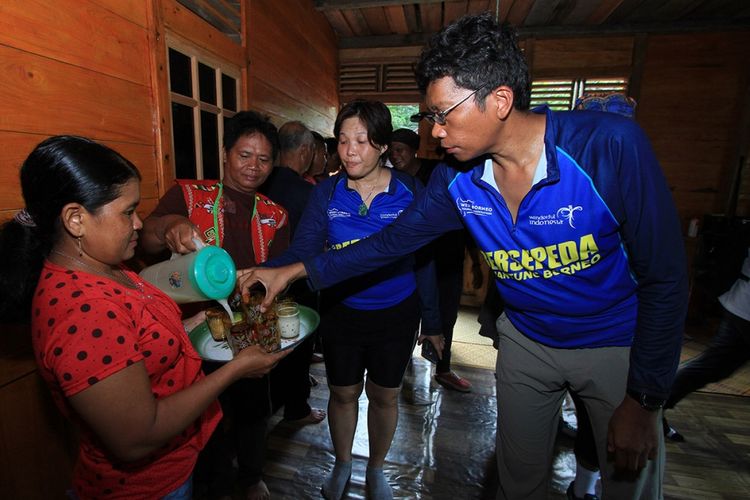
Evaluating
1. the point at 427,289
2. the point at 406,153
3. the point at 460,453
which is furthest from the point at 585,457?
the point at 406,153

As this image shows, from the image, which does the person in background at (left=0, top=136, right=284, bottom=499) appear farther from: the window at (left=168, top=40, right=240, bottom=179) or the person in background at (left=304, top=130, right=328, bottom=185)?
the person in background at (left=304, top=130, right=328, bottom=185)

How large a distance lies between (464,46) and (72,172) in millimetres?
1040

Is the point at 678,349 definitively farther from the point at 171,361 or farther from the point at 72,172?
the point at 72,172

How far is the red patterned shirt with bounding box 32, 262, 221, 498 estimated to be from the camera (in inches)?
32.0

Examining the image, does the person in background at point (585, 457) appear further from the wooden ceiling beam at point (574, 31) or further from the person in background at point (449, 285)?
the wooden ceiling beam at point (574, 31)

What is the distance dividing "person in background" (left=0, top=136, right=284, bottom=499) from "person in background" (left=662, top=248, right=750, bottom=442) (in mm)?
2595

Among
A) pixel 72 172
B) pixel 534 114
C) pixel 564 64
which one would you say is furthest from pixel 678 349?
pixel 564 64

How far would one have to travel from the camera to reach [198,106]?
2518mm

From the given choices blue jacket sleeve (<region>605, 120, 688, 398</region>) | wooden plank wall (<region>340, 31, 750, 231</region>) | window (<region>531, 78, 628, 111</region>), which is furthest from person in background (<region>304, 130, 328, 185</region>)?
wooden plank wall (<region>340, 31, 750, 231</region>)

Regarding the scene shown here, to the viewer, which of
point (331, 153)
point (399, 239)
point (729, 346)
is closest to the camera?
point (399, 239)

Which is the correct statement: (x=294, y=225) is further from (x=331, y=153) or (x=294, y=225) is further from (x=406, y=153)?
(x=331, y=153)

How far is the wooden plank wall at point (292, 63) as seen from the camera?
3258mm

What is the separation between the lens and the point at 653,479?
4.10 ft

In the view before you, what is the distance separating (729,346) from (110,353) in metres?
3.15
